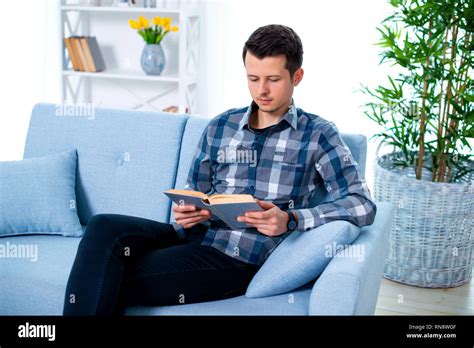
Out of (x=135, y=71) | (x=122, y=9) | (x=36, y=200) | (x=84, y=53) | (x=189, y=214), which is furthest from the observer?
→ (x=135, y=71)

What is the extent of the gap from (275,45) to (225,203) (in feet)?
1.81

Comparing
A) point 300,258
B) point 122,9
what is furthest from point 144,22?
point 300,258

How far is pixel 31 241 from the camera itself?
2387mm

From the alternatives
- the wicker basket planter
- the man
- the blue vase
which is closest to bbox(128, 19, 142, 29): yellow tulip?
the blue vase

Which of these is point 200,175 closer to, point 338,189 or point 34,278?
point 338,189

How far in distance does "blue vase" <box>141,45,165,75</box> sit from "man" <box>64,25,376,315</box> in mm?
2066

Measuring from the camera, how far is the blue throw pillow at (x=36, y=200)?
7.92ft

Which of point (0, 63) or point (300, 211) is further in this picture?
point (0, 63)

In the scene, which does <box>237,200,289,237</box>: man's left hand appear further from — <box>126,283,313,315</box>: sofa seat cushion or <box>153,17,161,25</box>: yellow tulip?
<box>153,17,161,25</box>: yellow tulip

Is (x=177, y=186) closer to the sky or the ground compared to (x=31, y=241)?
closer to the sky

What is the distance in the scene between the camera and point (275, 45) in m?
2.05
